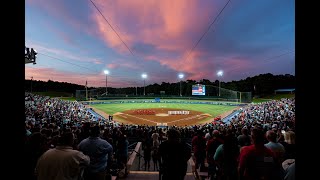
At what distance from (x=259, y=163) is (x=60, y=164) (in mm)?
3466

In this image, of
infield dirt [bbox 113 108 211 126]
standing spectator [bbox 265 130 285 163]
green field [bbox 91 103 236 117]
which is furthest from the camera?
green field [bbox 91 103 236 117]

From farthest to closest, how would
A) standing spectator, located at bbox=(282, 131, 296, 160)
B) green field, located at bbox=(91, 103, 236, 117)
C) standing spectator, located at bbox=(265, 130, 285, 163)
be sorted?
green field, located at bbox=(91, 103, 236, 117)
standing spectator, located at bbox=(282, 131, 296, 160)
standing spectator, located at bbox=(265, 130, 285, 163)

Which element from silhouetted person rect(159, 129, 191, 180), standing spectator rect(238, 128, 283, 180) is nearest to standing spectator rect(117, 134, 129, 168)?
silhouetted person rect(159, 129, 191, 180)

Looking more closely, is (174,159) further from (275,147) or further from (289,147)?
(289,147)

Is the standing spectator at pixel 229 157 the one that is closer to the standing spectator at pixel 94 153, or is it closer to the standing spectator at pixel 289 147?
the standing spectator at pixel 289 147

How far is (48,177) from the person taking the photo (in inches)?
127

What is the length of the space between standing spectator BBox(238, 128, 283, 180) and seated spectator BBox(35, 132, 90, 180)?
2.98 m

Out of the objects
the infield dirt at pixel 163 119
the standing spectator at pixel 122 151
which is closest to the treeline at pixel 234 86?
the infield dirt at pixel 163 119

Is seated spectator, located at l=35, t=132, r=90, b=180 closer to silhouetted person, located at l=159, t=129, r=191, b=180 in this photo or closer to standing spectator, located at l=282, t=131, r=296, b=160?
silhouetted person, located at l=159, t=129, r=191, b=180

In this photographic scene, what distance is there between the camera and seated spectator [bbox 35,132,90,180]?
10.5 feet

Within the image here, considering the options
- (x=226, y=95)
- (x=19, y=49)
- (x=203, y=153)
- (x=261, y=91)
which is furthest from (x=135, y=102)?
(x=19, y=49)
